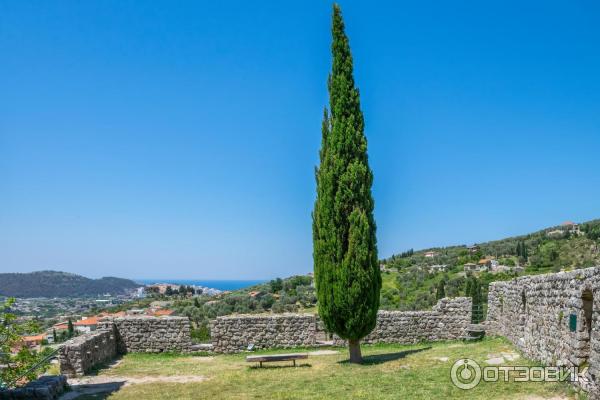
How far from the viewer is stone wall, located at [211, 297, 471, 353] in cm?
1742

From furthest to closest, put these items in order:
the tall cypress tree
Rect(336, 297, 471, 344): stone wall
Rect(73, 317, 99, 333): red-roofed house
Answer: Rect(73, 317, 99, 333): red-roofed house → Rect(336, 297, 471, 344): stone wall → the tall cypress tree

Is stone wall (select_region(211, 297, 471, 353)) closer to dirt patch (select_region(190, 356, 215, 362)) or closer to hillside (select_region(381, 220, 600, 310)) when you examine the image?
dirt patch (select_region(190, 356, 215, 362))

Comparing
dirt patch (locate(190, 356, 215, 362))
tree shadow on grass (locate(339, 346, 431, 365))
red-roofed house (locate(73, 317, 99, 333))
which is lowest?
dirt patch (locate(190, 356, 215, 362))

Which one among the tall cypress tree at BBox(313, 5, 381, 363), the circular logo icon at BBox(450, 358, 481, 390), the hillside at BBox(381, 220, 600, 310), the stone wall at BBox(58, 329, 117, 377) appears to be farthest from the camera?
the hillside at BBox(381, 220, 600, 310)

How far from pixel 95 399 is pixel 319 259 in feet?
21.7

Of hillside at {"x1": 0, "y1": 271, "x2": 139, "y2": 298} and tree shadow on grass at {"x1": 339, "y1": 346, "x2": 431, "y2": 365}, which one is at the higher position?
tree shadow on grass at {"x1": 339, "y1": 346, "x2": 431, "y2": 365}

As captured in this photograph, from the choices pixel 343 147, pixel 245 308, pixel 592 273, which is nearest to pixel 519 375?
pixel 592 273

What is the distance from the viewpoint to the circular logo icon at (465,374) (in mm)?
10150

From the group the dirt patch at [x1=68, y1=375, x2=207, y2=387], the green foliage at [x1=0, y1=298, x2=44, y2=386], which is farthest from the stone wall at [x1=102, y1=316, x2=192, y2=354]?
the green foliage at [x1=0, y1=298, x2=44, y2=386]

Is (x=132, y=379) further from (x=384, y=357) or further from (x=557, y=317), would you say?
(x=557, y=317)

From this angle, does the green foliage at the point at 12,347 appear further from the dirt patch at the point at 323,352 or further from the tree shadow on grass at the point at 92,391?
the dirt patch at the point at 323,352

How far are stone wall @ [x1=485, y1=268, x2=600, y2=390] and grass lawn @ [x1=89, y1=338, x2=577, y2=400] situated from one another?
0.62m

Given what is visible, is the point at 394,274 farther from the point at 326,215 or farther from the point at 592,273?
the point at 592,273

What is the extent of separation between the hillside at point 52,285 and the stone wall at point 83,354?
5698 cm
